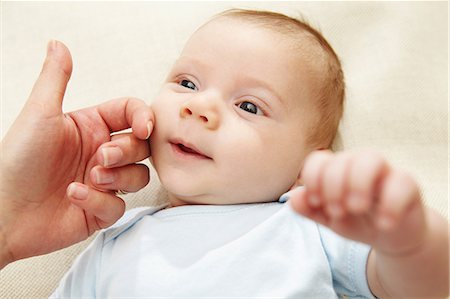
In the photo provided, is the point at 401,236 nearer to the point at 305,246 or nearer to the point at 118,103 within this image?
the point at 305,246

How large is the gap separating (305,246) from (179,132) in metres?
0.31

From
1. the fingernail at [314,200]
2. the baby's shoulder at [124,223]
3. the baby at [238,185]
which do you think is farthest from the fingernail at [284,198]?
the fingernail at [314,200]

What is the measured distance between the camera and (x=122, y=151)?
42.0 inches

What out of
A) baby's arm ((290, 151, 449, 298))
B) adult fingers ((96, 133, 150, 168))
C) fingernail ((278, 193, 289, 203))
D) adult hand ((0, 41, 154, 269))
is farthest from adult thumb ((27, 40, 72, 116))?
baby's arm ((290, 151, 449, 298))

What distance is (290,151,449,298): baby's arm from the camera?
56 centimetres

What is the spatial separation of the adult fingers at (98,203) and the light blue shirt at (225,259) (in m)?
0.05

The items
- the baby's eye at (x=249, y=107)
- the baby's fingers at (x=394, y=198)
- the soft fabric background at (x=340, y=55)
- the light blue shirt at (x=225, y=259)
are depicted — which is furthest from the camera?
the soft fabric background at (x=340, y=55)

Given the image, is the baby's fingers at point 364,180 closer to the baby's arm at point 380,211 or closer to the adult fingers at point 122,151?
the baby's arm at point 380,211

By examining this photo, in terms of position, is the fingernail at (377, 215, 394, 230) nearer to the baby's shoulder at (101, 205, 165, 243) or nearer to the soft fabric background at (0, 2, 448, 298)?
the baby's shoulder at (101, 205, 165, 243)

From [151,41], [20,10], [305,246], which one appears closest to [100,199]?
[305,246]

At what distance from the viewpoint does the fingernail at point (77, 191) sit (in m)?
1.02

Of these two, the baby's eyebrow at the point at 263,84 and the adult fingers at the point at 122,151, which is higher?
the baby's eyebrow at the point at 263,84

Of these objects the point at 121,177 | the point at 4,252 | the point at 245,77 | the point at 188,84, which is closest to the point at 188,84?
the point at 188,84

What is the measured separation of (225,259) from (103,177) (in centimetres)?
28
